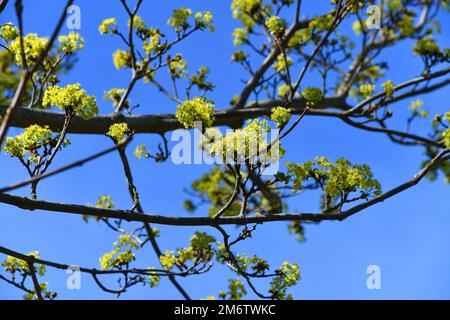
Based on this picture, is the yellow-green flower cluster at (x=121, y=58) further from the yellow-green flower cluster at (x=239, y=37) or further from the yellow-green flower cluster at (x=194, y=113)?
the yellow-green flower cluster at (x=194, y=113)

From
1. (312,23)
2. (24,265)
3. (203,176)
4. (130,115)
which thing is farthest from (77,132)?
(203,176)

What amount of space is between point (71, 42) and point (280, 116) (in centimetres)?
304

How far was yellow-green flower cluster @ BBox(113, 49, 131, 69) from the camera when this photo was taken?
816cm

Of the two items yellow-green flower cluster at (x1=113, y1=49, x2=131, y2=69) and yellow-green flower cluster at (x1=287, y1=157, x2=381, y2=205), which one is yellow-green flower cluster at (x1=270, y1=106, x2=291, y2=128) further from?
yellow-green flower cluster at (x1=113, y1=49, x2=131, y2=69)

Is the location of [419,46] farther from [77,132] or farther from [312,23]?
[77,132]

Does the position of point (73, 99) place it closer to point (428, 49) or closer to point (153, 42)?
point (153, 42)

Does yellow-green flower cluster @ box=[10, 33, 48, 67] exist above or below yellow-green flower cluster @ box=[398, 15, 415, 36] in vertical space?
below

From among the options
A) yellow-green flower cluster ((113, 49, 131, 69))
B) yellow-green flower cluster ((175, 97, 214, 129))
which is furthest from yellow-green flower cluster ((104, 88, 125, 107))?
yellow-green flower cluster ((175, 97, 214, 129))

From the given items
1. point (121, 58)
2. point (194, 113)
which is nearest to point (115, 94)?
point (121, 58)

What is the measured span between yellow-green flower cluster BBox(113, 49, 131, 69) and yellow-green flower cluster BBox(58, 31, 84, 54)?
1.48 meters

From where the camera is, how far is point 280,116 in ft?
15.2

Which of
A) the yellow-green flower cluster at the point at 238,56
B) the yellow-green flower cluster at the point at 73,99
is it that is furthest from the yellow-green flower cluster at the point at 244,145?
the yellow-green flower cluster at the point at 238,56

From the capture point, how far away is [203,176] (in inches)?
445
